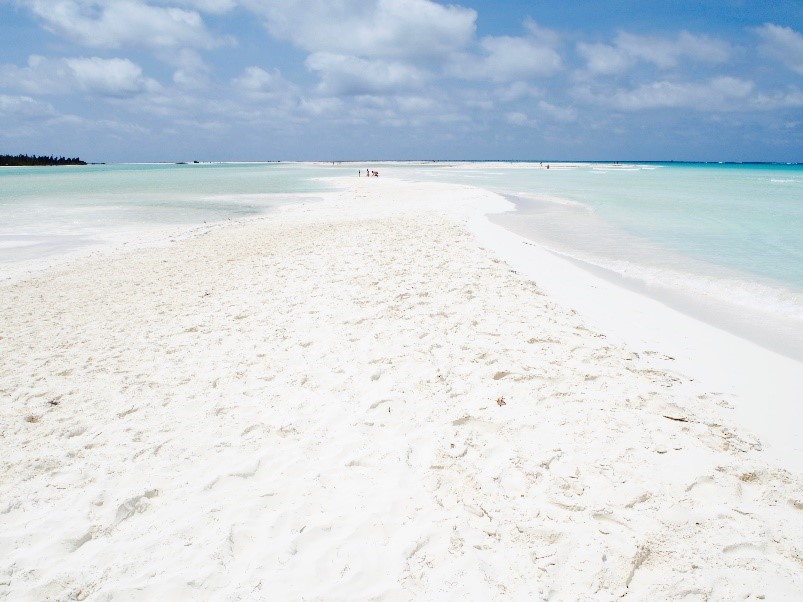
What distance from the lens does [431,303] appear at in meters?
6.71

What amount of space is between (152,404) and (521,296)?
4836 millimetres

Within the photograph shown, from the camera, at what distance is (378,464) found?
3486mm

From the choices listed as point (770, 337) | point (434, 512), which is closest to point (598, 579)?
point (434, 512)

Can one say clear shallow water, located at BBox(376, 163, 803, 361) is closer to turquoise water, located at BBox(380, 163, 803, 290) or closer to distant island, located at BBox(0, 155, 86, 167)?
turquoise water, located at BBox(380, 163, 803, 290)

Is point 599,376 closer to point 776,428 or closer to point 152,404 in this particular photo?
point 776,428

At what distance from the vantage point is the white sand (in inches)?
101

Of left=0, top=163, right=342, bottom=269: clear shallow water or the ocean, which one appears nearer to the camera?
the ocean

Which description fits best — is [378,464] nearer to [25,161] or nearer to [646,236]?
[646,236]

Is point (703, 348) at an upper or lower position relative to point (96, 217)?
lower

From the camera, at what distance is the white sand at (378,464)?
2.58 meters

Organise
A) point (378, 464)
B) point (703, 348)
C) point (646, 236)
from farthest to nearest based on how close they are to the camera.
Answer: point (646, 236)
point (703, 348)
point (378, 464)

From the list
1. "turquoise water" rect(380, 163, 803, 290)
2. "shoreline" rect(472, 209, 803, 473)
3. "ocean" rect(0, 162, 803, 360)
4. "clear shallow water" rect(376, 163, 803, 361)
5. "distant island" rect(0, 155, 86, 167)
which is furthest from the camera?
"distant island" rect(0, 155, 86, 167)

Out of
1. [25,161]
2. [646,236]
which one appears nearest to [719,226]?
[646,236]

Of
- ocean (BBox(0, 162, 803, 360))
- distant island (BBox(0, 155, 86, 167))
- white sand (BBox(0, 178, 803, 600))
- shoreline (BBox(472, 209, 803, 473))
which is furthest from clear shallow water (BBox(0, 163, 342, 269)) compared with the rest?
distant island (BBox(0, 155, 86, 167))
